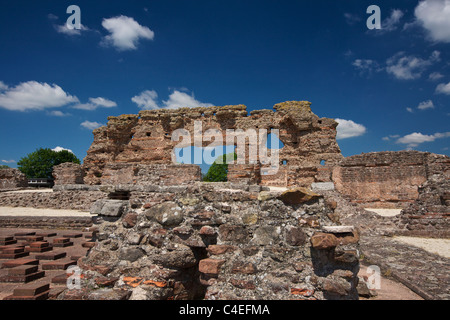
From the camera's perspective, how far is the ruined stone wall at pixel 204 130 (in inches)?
677

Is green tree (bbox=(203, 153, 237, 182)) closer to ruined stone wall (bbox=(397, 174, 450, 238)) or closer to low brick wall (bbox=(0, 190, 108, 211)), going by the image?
low brick wall (bbox=(0, 190, 108, 211))

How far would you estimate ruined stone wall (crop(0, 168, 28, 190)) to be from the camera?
17531mm

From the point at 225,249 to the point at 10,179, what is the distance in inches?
821

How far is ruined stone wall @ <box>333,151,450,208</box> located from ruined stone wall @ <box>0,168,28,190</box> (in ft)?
68.3

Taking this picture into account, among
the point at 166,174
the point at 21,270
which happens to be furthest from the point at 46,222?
the point at 21,270

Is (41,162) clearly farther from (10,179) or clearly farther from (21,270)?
(21,270)

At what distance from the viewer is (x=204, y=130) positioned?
19188 millimetres

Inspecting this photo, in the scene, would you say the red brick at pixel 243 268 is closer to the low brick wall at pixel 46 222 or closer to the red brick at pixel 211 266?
the red brick at pixel 211 266

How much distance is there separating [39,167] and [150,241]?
140 ft

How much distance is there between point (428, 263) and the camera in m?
5.24

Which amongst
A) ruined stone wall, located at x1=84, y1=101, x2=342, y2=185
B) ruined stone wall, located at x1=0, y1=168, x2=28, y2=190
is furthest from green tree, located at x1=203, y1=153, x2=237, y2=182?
ruined stone wall, located at x1=0, y1=168, x2=28, y2=190

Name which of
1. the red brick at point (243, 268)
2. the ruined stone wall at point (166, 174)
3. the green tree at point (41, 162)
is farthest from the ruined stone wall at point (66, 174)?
the green tree at point (41, 162)
